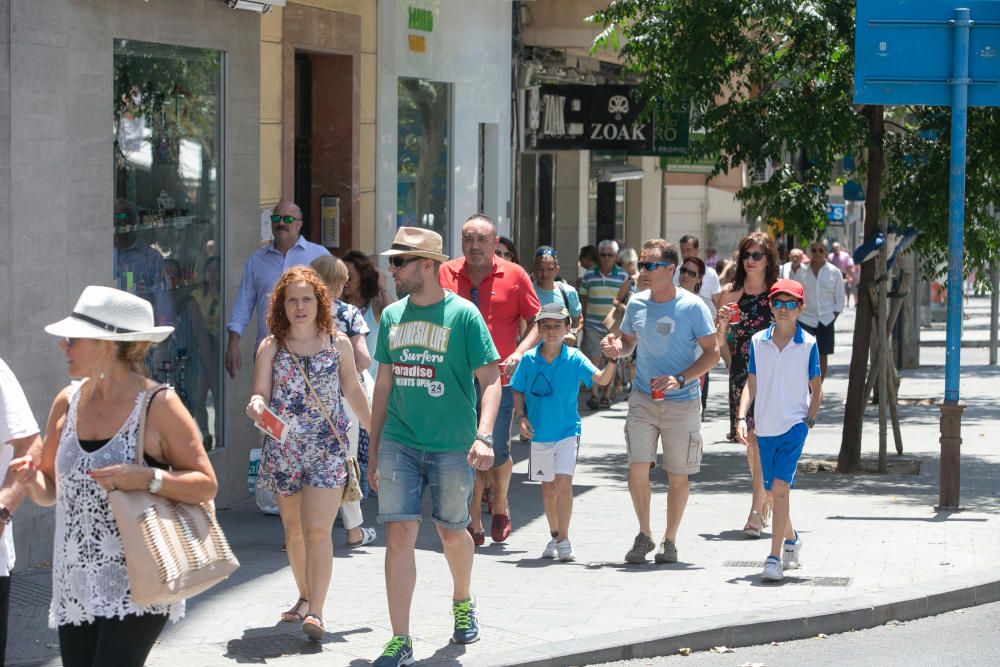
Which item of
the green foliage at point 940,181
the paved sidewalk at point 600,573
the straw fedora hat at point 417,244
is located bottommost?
the paved sidewalk at point 600,573

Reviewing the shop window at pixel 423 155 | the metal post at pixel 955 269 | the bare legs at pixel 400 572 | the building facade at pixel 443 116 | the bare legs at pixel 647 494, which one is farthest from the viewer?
the shop window at pixel 423 155

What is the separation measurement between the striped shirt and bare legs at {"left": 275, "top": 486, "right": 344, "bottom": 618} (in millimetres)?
10515

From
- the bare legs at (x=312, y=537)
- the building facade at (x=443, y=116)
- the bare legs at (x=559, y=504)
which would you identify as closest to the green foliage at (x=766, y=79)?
the building facade at (x=443, y=116)

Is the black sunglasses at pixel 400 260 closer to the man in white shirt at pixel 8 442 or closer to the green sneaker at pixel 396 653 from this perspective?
the green sneaker at pixel 396 653

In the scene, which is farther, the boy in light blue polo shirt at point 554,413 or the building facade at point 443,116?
the building facade at point 443,116

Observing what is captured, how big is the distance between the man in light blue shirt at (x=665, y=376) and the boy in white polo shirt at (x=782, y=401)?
11.8 inches

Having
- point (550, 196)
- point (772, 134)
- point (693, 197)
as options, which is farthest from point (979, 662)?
point (693, 197)

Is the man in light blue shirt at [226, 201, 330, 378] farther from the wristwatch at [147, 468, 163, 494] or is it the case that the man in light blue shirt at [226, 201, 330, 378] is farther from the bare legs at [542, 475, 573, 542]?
the wristwatch at [147, 468, 163, 494]

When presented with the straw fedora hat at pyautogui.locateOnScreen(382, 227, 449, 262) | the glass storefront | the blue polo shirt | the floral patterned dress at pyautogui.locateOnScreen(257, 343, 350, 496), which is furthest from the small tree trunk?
the straw fedora hat at pyautogui.locateOnScreen(382, 227, 449, 262)

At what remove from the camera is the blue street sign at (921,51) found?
1125cm

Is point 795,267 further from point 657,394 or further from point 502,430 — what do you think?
point 657,394

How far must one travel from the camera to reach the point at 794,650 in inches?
309

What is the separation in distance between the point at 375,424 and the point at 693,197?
40.2 m

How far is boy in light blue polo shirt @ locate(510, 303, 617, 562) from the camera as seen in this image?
31.7 feet
